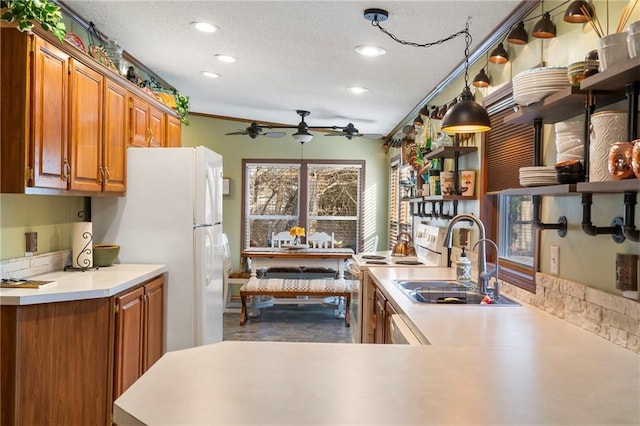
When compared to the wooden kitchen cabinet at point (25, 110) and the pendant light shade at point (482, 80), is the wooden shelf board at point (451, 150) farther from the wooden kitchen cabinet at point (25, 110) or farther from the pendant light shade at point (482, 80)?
the wooden kitchen cabinet at point (25, 110)

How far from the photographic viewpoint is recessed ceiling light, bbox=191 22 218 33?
124 inches

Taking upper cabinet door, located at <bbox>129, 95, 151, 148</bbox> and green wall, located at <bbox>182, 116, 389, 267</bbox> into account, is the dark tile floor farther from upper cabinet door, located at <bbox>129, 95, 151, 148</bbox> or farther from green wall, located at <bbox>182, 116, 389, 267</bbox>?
upper cabinet door, located at <bbox>129, 95, 151, 148</bbox>

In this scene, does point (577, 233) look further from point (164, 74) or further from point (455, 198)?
point (164, 74)

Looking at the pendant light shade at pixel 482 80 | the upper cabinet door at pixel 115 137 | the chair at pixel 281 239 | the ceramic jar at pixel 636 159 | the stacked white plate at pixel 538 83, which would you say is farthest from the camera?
the chair at pixel 281 239

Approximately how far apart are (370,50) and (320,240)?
3.57 meters

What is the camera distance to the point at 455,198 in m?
3.26

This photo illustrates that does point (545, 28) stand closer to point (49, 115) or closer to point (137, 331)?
point (49, 115)

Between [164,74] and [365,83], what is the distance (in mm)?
1968

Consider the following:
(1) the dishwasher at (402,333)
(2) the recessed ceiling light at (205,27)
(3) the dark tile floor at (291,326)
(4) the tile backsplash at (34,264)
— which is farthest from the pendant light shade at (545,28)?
(3) the dark tile floor at (291,326)

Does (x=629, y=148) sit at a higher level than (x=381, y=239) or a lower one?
higher

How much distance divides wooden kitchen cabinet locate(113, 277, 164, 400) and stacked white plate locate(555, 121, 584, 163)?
2.31 meters

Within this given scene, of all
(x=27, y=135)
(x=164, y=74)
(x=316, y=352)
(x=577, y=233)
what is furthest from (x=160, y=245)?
(x=577, y=233)

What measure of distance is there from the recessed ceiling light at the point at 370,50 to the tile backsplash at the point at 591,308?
5.88 feet

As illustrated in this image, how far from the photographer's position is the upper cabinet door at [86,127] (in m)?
2.70
